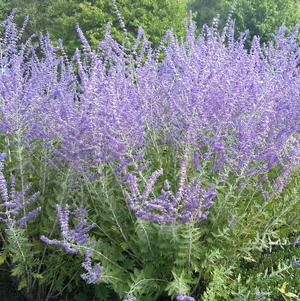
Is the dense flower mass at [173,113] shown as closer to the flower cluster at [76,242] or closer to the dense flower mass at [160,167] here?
the dense flower mass at [160,167]

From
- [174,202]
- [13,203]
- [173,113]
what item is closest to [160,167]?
[173,113]

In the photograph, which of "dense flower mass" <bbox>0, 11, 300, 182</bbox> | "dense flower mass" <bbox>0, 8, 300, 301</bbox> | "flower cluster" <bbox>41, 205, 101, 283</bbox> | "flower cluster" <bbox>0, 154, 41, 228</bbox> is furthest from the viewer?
"dense flower mass" <bbox>0, 11, 300, 182</bbox>

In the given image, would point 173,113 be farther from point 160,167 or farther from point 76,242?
point 76,242

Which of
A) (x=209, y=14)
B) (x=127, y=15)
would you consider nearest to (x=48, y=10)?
(x=127, y=15)

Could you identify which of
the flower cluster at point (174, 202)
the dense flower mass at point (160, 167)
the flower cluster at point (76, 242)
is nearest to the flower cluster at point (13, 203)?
the dense flower mass at point (160, 167)

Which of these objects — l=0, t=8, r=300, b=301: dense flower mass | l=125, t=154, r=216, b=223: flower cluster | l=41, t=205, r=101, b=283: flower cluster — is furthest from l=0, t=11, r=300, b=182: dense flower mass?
l=41, t=205, r=101, b=283: flower cluster

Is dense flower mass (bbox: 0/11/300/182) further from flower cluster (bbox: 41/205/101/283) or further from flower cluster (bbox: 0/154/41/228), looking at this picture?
flower cluster (bbox: 41/205/101/283)

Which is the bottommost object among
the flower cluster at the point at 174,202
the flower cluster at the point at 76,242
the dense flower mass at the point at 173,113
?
the flower cluster at the point at 76,242

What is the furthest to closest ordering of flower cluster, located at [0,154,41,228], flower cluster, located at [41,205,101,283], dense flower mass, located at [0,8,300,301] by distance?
1. dense flower mass, located at [0,8,300,301]
2. flower cluster, located at [0,154,41,228]
3. flower cluster, located at [41,205,101,283]

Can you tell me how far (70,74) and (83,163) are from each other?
153cm

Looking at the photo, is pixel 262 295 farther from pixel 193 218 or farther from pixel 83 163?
pixel 83 163

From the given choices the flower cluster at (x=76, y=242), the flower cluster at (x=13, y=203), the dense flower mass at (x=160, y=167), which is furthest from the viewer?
the dense flower mass at (x=160, y=167)

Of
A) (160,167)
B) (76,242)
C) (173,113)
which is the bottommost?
(76,242)

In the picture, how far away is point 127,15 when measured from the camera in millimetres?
11859
